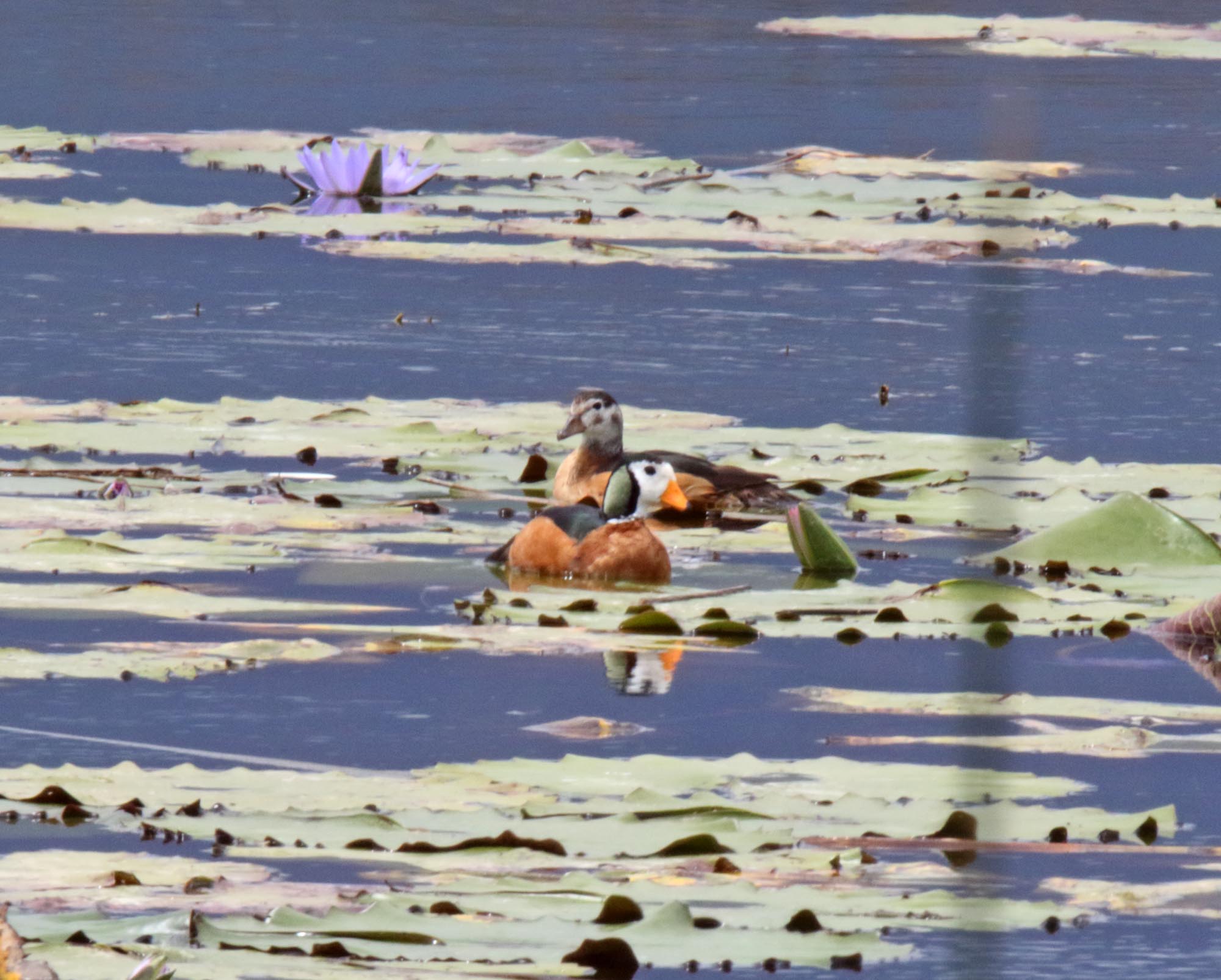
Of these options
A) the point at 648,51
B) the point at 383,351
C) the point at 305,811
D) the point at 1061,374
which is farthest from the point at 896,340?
the point at 648,51

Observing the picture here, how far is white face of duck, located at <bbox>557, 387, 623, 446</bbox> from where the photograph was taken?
597 cm

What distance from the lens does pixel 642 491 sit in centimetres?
559

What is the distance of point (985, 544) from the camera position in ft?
17.8

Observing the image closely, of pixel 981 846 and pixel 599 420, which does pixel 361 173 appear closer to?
pixel 599 420

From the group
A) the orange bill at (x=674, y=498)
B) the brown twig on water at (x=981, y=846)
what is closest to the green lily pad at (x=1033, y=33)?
the orange bill at (x=674, y=498)

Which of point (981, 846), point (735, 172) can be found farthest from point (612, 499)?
point (735, 172)

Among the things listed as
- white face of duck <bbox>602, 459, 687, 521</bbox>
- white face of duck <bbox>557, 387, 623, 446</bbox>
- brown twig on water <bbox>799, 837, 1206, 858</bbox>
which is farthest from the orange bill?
brown twig on water <bbox>799, 837, 1206, 858</bbox>

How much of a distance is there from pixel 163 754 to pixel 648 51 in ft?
51.3

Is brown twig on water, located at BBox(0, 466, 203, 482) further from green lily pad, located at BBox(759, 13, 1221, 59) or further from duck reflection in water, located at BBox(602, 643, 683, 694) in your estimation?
green lily pad, located at BBox(759, 13, 1221, 59)

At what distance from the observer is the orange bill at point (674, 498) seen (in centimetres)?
559

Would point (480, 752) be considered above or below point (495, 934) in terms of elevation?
above

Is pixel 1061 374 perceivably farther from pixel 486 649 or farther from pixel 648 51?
pixel 648 51

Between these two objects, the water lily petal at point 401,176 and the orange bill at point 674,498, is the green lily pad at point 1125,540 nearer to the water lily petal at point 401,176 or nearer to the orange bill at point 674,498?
the orange bill at point 674,498

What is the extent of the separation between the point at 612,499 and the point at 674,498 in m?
0.18
